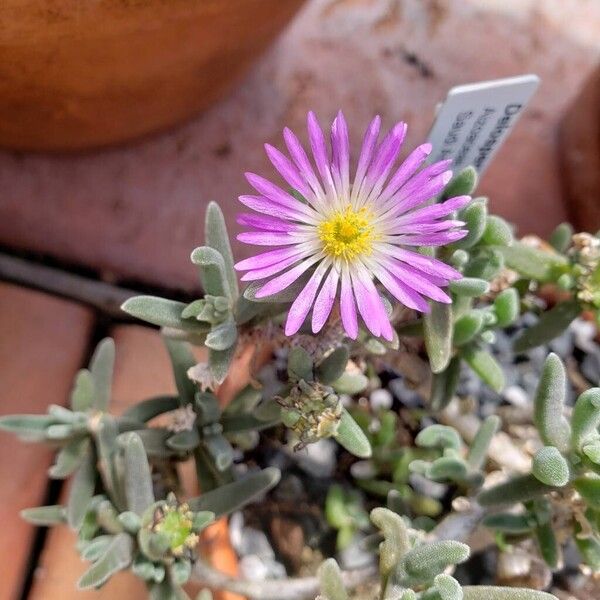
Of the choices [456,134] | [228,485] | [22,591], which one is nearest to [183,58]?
[456,134]

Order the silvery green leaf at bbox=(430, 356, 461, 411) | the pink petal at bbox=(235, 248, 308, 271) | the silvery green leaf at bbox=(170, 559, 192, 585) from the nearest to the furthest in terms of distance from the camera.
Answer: the pink petal at bbox=(235, 248, 308, 271)
the silvery green leaf at bbox=(170, 559, 192, 585)
the silvery green leaf at bbox=(430, 356, 461, 411)

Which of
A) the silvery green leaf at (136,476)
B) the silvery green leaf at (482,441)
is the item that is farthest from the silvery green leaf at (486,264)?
the silvery green leaf at (136,476)

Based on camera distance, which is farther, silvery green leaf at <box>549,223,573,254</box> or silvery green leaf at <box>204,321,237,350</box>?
silvery green leaf at <box>549,223,573,254</box>

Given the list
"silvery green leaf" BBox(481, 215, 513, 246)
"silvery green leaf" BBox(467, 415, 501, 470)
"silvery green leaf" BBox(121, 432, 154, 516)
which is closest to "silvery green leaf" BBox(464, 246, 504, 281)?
"silvery green leaf" BBox(481, 215, 513, 246)

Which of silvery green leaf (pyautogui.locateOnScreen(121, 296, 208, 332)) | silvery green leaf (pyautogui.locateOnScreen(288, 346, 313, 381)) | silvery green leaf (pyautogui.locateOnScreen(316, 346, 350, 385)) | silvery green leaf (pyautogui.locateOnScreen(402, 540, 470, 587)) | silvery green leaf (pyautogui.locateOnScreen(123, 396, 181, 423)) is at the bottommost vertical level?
silvery green leaf (pyautogui.locateOnScreen(402, 540, 470, 587))

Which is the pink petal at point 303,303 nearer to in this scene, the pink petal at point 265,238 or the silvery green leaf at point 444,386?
the pink petal at point 265,238

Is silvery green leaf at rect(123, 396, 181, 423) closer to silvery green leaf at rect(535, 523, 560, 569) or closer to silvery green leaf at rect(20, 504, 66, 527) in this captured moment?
silvery green leaf at rect(20, 504, 66, 527)

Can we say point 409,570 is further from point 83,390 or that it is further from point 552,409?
point 83,390

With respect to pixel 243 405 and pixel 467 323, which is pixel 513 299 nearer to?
pixel 467 323

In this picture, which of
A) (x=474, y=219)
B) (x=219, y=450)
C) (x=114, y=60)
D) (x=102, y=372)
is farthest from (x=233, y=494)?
(x=114, y=60)
